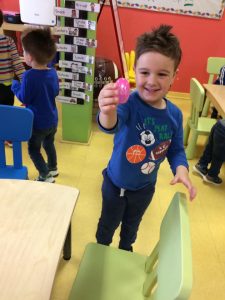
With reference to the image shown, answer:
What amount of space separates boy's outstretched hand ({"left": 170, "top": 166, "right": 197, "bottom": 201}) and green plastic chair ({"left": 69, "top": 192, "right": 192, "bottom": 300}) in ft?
0.41

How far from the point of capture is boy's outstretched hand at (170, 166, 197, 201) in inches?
35.9

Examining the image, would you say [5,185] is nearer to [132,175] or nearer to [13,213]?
[13,213]

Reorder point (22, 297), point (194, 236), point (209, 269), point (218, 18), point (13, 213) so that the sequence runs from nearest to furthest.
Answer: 1. point (22, 297)
2. point (13, 213)
3. point (209, 269)
4. point (194, 236)
5. point (218, 18)

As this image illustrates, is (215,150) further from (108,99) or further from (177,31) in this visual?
(177,31)

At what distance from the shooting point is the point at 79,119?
2.53 meters

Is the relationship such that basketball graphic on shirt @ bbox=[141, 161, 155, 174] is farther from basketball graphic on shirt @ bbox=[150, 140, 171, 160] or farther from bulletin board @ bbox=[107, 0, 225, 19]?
bulletin board @ bbox=[107, 0, 225, 19]

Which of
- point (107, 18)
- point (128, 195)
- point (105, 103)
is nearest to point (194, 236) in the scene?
point (128, 195)

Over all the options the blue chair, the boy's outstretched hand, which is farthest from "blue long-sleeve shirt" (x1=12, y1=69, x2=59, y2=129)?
the boy's outstretched hand

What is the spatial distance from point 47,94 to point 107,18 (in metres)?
2.25

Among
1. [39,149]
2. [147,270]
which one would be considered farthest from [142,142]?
[39,149]

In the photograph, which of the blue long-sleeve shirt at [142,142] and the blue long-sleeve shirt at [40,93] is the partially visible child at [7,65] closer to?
the blue long-sleeve shirt at [40,93]

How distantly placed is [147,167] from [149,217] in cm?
93

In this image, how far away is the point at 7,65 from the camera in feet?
7.04

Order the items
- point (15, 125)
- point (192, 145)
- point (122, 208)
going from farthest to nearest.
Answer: point (192, 145) → point (15, 125) → point (122, 208)
